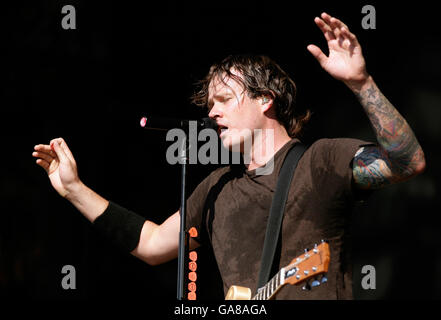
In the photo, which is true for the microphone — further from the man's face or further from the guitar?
the guitar

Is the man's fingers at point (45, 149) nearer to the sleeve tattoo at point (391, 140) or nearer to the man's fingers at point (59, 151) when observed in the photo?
the man's fingers at point (59, 151)

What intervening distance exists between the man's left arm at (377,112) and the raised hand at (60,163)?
4.34ft

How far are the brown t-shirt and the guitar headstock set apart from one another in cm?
18

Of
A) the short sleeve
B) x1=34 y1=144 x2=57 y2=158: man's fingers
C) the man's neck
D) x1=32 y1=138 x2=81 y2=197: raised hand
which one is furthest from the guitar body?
x1=34 y1=144 x2=57 y2=158: man's fingers

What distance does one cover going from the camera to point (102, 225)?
2889 mm

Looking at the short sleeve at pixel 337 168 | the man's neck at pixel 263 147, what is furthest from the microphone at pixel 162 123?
the short sleeve at pixel 337 168

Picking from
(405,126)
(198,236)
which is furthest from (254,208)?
(405,126)

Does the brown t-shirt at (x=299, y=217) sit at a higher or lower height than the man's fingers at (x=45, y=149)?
lower

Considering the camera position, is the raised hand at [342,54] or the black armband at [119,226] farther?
the black armband at [119,226]

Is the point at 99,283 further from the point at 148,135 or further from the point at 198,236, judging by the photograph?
the point at 198,236

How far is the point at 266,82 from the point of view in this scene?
112 inches

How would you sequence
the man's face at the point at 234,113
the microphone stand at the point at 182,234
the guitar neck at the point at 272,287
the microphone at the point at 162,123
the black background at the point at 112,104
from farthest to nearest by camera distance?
the black background at the point at 112,104, the man's face at the point at 234,113, the microphone at the point at 162,123, the microphone stand at the point at 182,234, the guitar neck at the point at 272,287

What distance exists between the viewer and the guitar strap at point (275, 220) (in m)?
2.36

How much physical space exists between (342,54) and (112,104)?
2.46 meters
